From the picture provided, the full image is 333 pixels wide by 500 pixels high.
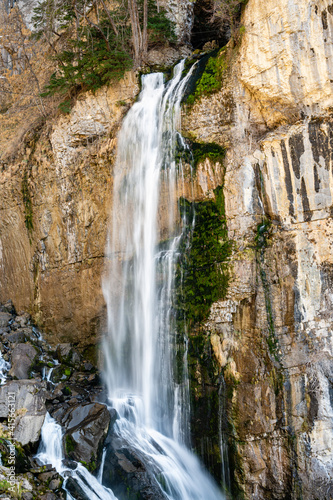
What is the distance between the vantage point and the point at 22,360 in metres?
11.3

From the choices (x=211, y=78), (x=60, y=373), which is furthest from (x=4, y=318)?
(x=211, y=78)

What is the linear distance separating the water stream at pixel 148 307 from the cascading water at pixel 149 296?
0.07 feet

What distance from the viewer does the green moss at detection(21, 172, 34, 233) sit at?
45.0ft

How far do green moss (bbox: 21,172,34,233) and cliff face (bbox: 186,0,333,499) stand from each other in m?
7.64

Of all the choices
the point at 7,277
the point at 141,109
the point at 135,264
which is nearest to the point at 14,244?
the point at 7,277

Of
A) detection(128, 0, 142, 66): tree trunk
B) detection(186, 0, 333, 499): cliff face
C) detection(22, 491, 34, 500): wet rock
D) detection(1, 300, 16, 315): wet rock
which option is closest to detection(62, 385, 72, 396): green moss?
detection(22, 491, 34, 500): wet rock

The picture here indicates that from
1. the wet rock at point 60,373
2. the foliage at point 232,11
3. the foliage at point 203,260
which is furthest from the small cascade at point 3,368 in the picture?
the foliage at point 232,11

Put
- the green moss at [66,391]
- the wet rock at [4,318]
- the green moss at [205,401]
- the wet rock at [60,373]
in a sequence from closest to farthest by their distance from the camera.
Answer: the green moss at [205,401]
the green moss at [66,391]
the wet rock at [60,373]
the wet rock at [4,318]

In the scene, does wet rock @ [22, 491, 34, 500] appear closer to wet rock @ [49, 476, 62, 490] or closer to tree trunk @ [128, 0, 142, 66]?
wet rock @ [49, 476, 62, 490]

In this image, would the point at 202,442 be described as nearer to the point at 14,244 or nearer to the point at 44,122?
the point at 14,244

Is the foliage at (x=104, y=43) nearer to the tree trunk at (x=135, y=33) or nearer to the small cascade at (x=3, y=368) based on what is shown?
the tree trunk at (x=135, y=33)

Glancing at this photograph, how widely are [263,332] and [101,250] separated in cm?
549

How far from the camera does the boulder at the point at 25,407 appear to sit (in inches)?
335

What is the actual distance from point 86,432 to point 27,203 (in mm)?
7948
